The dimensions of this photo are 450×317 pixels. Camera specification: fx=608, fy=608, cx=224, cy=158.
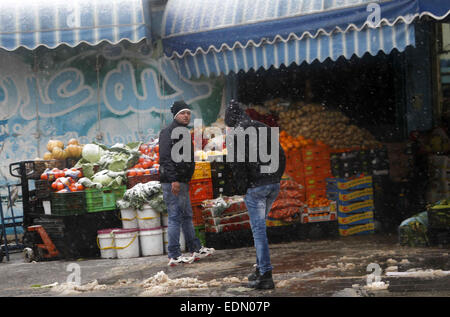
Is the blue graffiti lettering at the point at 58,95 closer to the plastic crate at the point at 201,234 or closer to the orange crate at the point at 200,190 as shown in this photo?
the orange crate at the point at 200,190

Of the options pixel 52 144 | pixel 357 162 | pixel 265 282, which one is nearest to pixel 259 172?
pixel 265 282

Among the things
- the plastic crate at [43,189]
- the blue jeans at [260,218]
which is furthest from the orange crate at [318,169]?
the plastic crate at [43,189]

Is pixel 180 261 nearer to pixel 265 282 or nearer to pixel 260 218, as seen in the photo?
pixel 265 282

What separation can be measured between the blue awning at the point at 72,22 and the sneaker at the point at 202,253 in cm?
438

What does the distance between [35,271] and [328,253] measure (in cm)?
441

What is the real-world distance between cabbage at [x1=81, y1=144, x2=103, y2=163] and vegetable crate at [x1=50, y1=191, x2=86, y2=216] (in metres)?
1.16

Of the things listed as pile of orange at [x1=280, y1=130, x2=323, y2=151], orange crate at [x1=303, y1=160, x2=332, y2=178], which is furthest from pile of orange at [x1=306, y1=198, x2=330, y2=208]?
pile of orange at [x1=280, y1=130, x2=323, y2=151]

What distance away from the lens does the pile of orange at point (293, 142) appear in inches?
434

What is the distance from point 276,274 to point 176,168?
7.06ft

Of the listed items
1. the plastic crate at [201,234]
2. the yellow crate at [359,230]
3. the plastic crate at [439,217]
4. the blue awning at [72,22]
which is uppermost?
the blue awning at [72,22]

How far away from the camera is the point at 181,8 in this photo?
38.1ft

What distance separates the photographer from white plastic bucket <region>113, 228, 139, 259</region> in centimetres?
982
